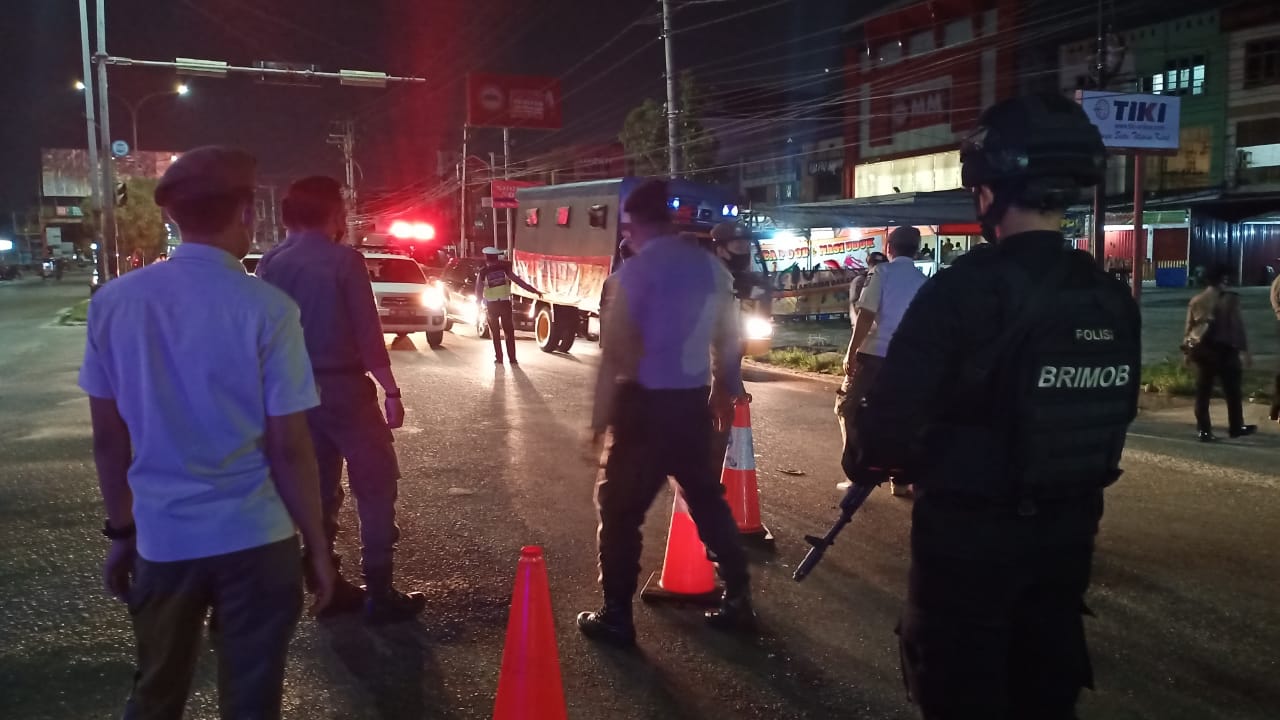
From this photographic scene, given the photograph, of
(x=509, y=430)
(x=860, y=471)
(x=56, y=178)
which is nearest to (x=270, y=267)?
(x=860, y=471)

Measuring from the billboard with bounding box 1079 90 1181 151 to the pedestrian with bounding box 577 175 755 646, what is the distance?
360 inches

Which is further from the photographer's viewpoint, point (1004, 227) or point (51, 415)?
point (51, 415)

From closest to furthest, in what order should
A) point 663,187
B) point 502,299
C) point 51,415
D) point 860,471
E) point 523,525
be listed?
point 860,471 → point 663,187 → point 523,525 → point 51,415 → point 502,299

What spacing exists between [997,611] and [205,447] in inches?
73.0

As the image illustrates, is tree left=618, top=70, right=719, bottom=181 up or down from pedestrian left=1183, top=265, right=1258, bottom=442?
up

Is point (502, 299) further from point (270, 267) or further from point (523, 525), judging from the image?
point (270, 267)

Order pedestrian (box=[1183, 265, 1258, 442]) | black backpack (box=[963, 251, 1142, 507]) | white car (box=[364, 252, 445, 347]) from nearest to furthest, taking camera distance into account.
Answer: black backpack (box=[963, 251, 1142, 507]) → pedestrian (box=[1183, 265, 1258, 442]) → white car (box=[364, 252, 445, 347])

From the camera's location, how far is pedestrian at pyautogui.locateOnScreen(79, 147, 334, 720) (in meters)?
2.40

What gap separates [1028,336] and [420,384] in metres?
12.1

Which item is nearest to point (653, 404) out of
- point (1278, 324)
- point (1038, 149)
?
point (1038, 149)

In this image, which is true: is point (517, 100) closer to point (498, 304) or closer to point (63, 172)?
point (498, 304)

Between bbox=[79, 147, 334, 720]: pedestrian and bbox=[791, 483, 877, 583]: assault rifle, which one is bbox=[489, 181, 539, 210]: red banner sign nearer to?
bbox=[791, 483, 877, 583]: assault rifle

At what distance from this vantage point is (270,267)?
15.5 feet

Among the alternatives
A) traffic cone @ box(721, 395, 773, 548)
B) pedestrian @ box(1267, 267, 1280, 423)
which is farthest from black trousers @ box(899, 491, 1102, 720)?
pedestrian @ box(1267, 267, 1280, 423)
